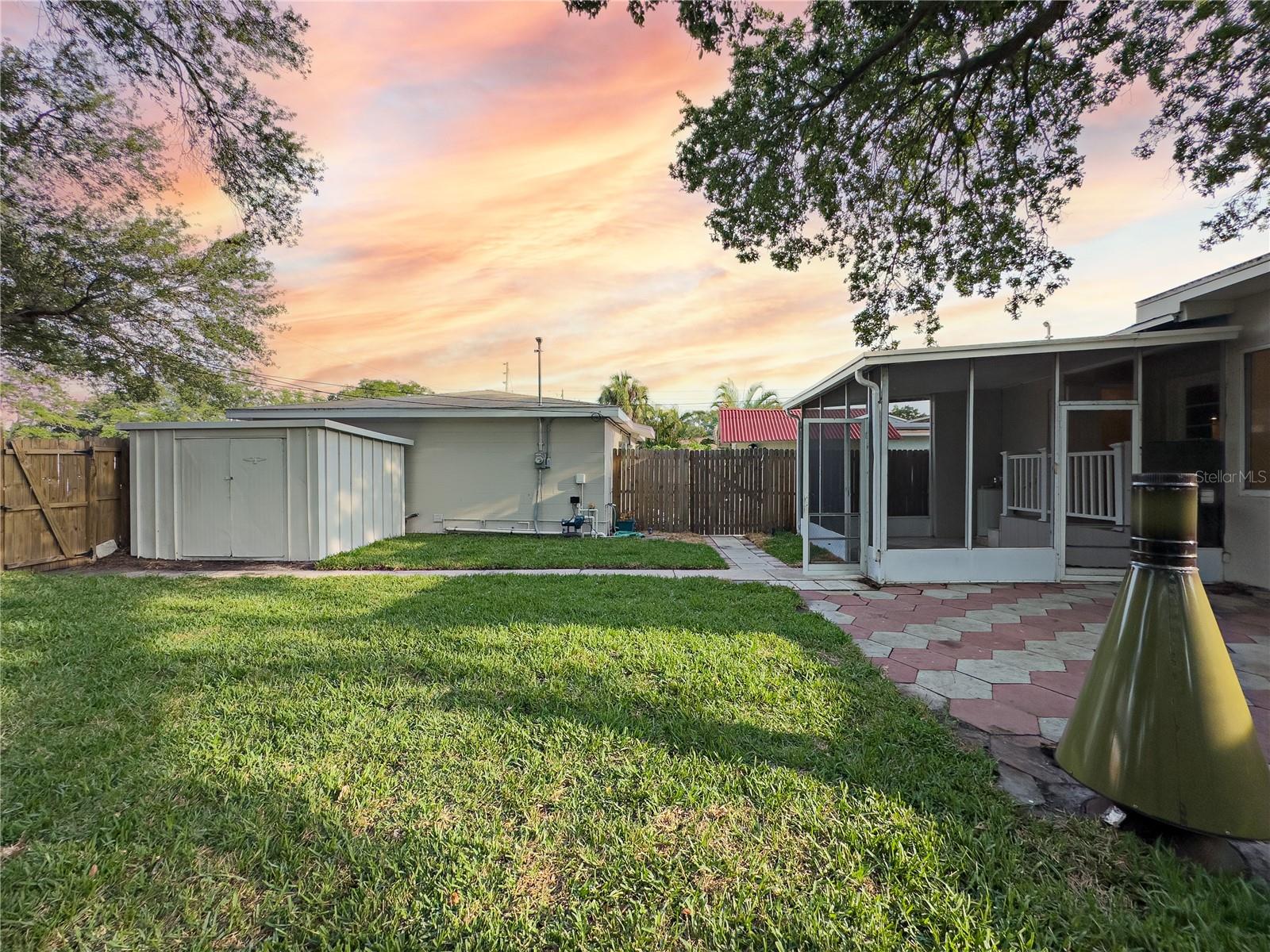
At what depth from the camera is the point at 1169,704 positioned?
1795 millimetres

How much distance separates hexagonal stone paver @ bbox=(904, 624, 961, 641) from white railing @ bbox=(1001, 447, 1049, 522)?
3.72 meters

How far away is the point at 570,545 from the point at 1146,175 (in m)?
9.26

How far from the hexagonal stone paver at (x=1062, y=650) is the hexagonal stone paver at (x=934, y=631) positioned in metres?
0.48

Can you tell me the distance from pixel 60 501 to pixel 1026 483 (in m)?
14.3

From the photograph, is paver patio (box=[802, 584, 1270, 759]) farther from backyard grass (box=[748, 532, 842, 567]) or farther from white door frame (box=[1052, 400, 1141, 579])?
backyard grass (box=[748, 532, 842, 567])

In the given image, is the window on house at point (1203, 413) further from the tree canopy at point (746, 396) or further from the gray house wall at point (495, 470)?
the tree canopy at point (746, 396)

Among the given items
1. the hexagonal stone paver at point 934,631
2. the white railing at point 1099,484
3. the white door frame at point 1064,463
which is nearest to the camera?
the hexagonal stone paver at point 934,631

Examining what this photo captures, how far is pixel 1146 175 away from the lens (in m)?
6.31

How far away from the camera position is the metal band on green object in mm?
1894

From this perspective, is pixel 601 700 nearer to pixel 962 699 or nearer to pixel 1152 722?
pixel 962 699

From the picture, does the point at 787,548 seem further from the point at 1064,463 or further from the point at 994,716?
the point at 994,716

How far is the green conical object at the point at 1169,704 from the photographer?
1739 mm

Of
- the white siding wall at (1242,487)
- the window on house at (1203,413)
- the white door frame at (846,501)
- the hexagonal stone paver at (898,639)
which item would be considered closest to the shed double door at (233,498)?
the white door frame at (846,501)

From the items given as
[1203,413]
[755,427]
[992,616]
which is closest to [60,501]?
[992,616]
